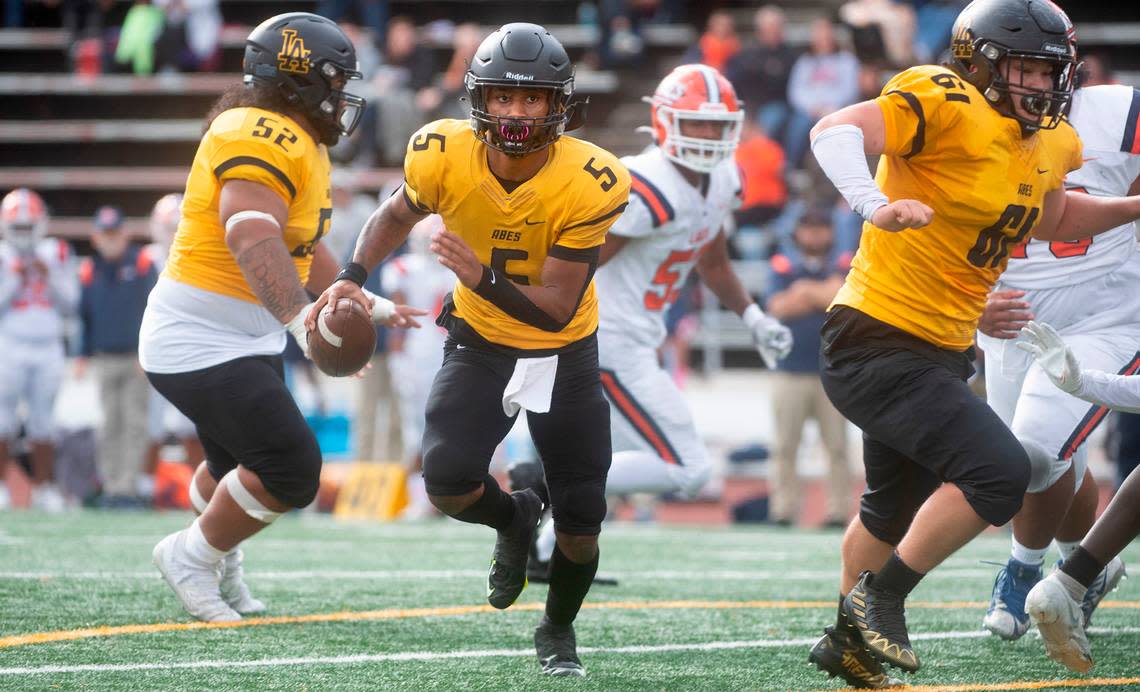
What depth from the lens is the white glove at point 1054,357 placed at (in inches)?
157

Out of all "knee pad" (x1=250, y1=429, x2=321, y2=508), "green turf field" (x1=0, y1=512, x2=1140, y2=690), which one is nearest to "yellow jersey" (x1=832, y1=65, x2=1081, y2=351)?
"green turf field" (x1=0, y1=512, x2=1140, y2=690)

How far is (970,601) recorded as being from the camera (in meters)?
5.70

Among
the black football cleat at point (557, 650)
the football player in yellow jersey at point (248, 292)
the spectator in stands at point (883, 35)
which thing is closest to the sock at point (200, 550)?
the football player in yellow jersey at point (248, 292)

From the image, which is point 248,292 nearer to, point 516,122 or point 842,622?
point 516,122

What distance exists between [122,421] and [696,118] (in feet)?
20.5

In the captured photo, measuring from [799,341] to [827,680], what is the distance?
5.90m

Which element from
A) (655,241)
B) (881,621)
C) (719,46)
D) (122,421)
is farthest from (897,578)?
(719,46)

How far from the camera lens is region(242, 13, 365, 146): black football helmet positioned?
4.88 meters

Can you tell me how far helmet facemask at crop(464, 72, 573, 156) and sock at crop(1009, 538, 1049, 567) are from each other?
207cm

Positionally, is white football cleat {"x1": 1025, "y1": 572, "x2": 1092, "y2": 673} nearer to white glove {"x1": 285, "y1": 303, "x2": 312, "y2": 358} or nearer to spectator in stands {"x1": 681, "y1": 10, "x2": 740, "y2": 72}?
white glove {"x1": 285, "y1": 303, "x2": 312, "y2": 358}

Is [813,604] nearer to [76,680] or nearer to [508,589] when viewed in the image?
[508,589]

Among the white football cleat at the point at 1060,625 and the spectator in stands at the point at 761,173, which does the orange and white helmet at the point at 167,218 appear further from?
the white football cleat at the point at 1060,625

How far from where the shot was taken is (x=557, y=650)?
4.14 metres

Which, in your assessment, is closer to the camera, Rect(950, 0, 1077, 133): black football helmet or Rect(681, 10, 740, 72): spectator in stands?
Rect(950, 0, 1077, 133): black football helmet
